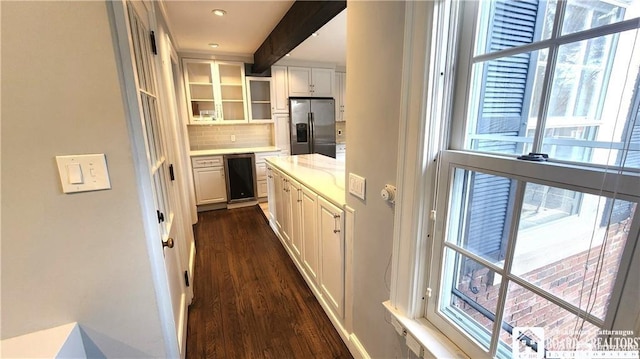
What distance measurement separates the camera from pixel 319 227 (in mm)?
1895

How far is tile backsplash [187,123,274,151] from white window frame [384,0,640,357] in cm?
415

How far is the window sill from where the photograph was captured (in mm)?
925

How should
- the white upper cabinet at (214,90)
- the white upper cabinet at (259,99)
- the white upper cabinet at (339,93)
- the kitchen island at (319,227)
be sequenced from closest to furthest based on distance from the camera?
the kitchen island at (319,227) → the white upper cabinet at (214,90) → the white upper cabinet at (259,99) → the white upper cabinet at (339,93)

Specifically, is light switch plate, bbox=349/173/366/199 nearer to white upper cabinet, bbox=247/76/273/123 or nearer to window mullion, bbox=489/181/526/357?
window mullion, bbox=489/181/526/357

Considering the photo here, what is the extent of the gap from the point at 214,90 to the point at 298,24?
240 cm

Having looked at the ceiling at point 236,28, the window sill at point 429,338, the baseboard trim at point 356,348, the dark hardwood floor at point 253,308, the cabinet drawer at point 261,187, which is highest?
the ceiling at point 236,28

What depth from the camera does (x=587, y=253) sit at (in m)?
0.63

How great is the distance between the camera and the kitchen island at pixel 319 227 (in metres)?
1.61

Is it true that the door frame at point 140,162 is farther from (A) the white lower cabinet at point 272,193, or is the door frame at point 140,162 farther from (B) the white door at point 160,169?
(A) the white lower cabinet at point 272,193

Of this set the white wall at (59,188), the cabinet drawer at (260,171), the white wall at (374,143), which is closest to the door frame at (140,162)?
the white wall at (59,188)

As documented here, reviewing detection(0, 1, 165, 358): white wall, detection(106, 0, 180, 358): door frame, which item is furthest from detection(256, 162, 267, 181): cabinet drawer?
detection(0, 1, 165, 358): white wall

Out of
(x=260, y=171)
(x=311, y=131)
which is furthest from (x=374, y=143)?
(x=311, y=131)

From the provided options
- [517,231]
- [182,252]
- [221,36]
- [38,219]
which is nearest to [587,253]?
[517,231]

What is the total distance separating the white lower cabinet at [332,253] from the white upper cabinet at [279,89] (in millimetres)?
3210
